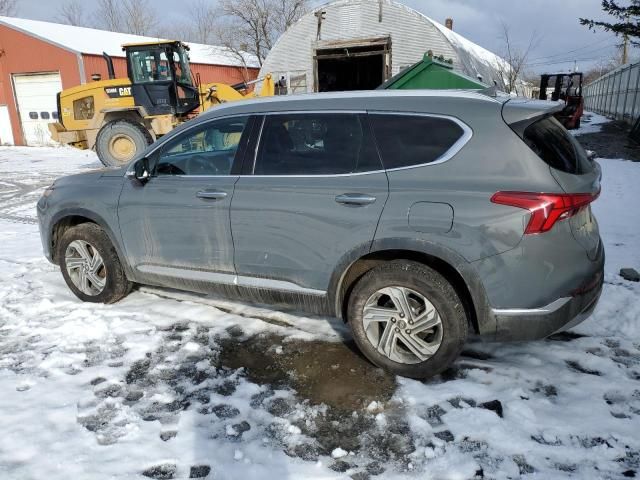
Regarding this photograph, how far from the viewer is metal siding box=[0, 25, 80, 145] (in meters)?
22.0

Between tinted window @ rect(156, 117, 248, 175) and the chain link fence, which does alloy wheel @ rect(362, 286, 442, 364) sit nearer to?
tinted window @ rect(156, 117, 248, 175)

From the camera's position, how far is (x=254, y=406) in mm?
3012

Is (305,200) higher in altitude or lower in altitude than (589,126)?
higher

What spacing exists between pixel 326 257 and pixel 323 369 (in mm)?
813

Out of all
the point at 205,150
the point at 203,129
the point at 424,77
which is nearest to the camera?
the point at 203,129

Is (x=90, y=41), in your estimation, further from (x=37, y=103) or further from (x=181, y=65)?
(x=181, y=65)

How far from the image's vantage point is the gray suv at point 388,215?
2.81 meters

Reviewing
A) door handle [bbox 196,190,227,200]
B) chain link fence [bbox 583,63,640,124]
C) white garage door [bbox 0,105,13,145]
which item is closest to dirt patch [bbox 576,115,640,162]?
chain link fence [bbox 583,63,640,124]

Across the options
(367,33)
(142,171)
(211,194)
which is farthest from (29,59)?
(211,194)

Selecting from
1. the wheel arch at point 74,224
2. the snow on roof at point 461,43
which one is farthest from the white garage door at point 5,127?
the wheel arch at point 74,224

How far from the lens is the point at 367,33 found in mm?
18391

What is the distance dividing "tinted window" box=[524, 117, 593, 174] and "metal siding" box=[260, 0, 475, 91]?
47.4 ft

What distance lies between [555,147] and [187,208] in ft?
8.64

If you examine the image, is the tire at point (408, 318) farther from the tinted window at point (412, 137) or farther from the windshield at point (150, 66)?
the windshield at point (150, 66)
